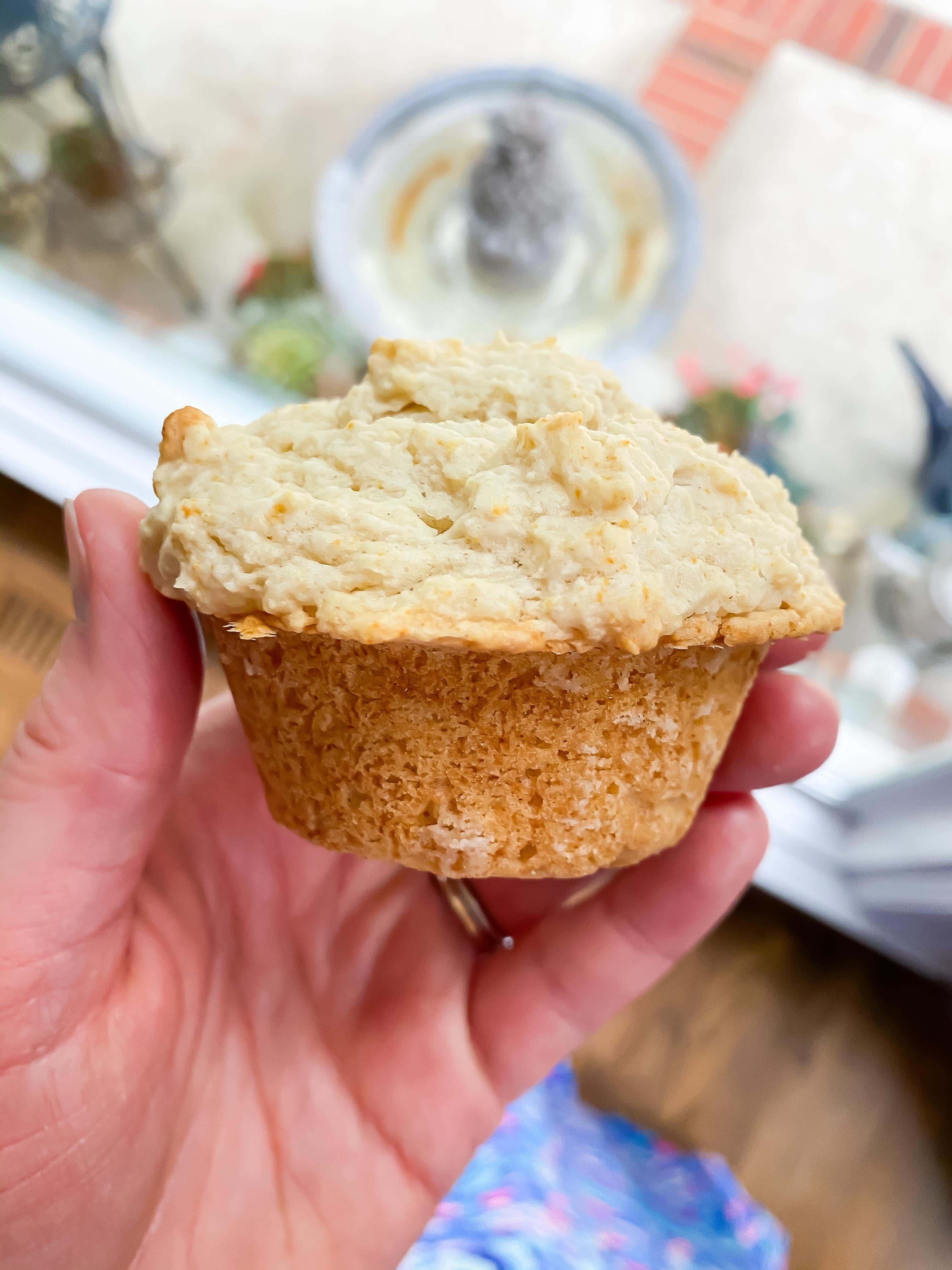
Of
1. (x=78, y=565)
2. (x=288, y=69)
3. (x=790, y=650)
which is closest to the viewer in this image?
(x=78, y=565)

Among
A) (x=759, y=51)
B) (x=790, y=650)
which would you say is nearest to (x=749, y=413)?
(x=759, y=51)

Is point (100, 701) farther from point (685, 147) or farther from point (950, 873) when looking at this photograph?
point (685, 147)

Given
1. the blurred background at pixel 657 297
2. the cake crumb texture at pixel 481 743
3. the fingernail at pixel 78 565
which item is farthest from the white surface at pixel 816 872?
the fingernail at pixel 78 565

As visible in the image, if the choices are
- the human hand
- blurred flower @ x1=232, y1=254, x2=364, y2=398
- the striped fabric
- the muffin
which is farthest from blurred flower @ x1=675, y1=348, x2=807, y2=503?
the muffin

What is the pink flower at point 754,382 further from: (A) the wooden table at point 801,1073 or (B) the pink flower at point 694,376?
(A) the wooden table at point 801,1073

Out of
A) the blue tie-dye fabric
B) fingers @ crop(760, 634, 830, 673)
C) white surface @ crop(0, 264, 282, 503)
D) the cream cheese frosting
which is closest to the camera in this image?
Answer: the cream cheese frosting

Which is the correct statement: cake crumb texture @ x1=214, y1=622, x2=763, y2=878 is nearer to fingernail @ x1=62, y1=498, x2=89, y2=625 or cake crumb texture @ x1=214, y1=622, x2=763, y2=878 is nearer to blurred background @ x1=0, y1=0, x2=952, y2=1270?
fingernail @ x1=62, y1=498, x2=89, y2=625

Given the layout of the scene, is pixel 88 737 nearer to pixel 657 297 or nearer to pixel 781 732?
pixel 781 732

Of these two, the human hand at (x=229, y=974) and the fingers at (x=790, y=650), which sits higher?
the fingers at (x=790, y=650)
